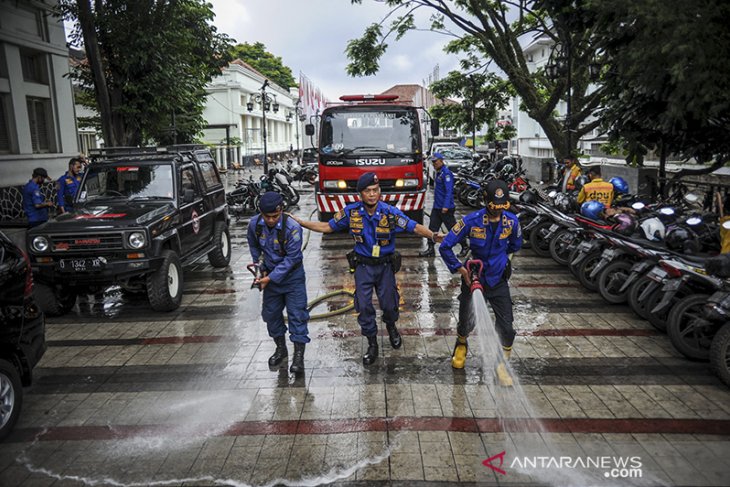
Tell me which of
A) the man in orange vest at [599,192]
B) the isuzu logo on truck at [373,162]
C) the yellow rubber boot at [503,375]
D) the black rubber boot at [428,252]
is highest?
the isuzu logo on truck at [373,162]

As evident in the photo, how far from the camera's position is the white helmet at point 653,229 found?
716cm

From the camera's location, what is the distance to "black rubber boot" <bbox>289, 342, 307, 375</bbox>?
5.55 meters

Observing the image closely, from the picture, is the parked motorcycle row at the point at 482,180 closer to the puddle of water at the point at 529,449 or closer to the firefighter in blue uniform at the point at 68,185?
the firefighter in blue uniform at the point at 68,185

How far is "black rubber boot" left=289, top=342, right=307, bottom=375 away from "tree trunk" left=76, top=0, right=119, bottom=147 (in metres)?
9.37

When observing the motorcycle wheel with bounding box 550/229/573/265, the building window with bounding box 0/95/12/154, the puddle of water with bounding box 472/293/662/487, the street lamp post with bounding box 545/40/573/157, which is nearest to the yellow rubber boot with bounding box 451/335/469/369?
the puddle of water with bounding box 472/293/662/487

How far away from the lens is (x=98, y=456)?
420 cm

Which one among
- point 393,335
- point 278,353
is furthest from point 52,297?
point 393,335

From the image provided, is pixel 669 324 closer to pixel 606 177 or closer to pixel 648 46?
pixel 648 46

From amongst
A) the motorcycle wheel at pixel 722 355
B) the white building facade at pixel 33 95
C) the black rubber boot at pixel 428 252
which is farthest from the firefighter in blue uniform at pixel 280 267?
the white building facade at pixel 33 95

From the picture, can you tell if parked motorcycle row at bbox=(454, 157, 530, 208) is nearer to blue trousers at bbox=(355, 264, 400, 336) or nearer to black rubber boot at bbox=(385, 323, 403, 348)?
black rubber boot at bbox=(385, 323, 403, 348)

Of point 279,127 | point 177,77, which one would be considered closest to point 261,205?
point 177,77

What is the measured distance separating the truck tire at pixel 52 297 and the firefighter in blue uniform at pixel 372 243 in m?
4.03

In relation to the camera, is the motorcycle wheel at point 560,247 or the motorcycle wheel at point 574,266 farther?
the motorcycle wheel at point 560,247

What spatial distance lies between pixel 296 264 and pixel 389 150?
735 centimetres
